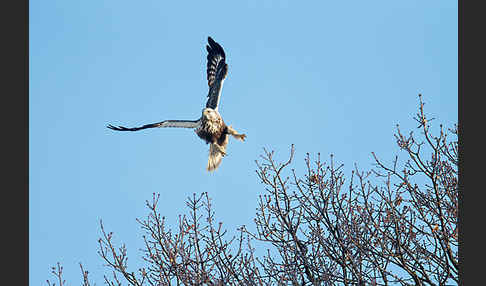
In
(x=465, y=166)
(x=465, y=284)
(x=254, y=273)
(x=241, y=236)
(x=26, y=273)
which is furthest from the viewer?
(x=241, y=236)

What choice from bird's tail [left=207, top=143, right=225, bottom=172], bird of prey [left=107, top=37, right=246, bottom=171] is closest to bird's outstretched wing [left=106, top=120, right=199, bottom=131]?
bird of prey [left=107, top=37, right=246, bottom=171]

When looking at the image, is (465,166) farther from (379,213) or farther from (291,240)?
(291,240)

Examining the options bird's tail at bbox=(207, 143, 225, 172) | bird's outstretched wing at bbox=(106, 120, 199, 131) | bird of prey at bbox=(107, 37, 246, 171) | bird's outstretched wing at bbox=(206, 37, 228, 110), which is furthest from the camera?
bird's outstretched wing at bbox=(206, 37, 228, 110)

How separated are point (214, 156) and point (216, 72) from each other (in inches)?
83.6

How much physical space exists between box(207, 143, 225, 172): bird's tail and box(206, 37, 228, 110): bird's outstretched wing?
3.14ft

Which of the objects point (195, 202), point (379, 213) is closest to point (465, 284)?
point (379, 213)

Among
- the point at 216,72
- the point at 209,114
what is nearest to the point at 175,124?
the point at 209,114

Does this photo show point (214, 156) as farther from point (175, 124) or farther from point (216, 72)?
point (216, 72)

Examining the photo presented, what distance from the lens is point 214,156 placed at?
13.6m

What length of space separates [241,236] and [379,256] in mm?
1987

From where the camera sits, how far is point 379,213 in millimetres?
8031

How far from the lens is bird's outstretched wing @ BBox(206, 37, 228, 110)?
44.9 feet

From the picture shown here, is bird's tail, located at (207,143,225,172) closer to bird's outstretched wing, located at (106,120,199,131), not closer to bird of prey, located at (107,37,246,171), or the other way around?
bird of prey, located at (107,37,246,171)

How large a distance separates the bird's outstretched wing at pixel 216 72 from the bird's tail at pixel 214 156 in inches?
37.7
